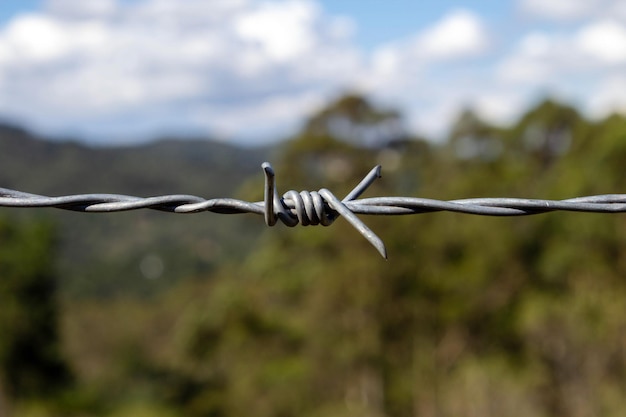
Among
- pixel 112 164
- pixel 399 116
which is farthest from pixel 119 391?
pixel 112 164

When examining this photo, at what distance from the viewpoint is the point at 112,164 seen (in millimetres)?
94562

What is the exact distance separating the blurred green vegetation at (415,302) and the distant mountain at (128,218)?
120 feet

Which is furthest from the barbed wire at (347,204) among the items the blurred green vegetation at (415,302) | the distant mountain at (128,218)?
the distant mountain at (128,218)

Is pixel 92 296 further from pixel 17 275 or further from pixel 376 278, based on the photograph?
pixel 376 278

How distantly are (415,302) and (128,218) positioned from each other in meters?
77.3

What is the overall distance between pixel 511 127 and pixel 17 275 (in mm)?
11808

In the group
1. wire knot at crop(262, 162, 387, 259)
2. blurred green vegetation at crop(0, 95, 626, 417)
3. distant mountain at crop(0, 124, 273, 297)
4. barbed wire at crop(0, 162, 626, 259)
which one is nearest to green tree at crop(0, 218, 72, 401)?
blurred green vegetation at crop(0, 95, 626, 417)

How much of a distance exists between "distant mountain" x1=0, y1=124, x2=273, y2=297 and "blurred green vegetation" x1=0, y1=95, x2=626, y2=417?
36.6m

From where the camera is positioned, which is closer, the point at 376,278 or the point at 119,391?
the point at 376,278

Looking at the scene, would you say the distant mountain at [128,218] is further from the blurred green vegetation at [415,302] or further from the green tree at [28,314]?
the blurred green vegetation at [415,302]

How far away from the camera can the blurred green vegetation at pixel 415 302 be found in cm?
912

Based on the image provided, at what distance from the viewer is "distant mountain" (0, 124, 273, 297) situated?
55.8m

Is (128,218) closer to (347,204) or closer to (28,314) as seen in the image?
(28,314)

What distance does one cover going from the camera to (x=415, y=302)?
35.6ft
